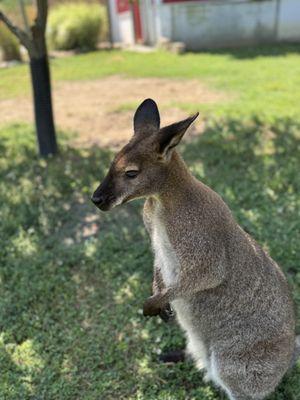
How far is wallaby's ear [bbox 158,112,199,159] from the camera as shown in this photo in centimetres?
201

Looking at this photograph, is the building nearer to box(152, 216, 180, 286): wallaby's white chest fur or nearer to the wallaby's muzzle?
box(152, 216, 180, 286): wallaby's white chest fur

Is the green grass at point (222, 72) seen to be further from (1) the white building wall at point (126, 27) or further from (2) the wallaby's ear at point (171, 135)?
(2) the wallaby's ear at point (171, 135)

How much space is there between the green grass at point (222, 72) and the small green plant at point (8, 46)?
1.13 metres

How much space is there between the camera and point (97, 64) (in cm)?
1266

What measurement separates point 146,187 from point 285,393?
58.2 inches

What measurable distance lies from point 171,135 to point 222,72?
8.50m

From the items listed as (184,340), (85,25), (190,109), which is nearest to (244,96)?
(190,109)

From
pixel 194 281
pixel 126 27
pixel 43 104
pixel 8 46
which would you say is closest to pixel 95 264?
pixel 194 281

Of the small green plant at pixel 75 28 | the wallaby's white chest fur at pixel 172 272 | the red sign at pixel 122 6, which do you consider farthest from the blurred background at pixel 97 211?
the red sign at pixel 122 6

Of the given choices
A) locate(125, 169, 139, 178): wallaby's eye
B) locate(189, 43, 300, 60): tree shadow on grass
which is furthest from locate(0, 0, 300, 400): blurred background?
locate(125, 169, 139, 178): wallaby's eye

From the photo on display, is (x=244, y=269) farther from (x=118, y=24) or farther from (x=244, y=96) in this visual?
(x=118, y=24)

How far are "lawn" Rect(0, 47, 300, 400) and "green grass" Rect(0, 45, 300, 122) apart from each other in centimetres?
26

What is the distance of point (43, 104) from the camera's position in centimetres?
560

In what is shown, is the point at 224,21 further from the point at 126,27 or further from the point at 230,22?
the point at 126,27
